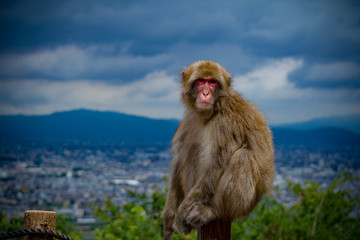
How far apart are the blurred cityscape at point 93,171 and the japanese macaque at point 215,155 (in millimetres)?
2645

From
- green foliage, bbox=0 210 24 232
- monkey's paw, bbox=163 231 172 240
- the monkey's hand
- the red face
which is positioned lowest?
green foliage, bbox=0 210 24 232

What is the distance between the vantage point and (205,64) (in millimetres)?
3852

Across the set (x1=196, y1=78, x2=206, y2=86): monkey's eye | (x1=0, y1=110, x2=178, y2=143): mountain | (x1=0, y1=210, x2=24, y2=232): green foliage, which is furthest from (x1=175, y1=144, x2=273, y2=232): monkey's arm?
(x1=0, y1=110, x2=178, y2=143): mountain

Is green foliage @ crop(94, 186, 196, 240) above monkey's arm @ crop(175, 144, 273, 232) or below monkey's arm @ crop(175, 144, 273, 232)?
below

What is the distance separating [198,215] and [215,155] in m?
0.54

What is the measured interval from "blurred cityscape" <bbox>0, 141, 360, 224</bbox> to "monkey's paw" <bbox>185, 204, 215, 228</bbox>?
3.03 meters

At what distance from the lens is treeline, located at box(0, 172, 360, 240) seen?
5859 millimetres

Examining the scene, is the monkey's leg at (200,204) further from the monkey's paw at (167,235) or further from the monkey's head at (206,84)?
the monkey's head at (206,84)

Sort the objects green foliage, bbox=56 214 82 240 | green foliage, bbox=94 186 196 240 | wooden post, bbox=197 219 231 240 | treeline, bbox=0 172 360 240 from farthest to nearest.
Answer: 1. green foliage, bbox=56 214 82 240
2. treeline, bbox=0 172 360 240
3. green foliage, bbox=94 186 196 240
4. wooden post, bbox=197 219 231 240

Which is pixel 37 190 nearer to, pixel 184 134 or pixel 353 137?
pixel 184 134

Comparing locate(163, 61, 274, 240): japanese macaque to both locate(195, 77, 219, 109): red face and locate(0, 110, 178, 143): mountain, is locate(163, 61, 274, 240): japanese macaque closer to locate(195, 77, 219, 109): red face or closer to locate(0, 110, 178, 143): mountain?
locate(195, 77, 219, 109): red face

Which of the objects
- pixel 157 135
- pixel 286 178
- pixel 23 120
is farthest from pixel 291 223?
pixel 23 120

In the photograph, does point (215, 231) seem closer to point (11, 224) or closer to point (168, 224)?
point (168, 224)

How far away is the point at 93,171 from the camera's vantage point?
29.7 ft
